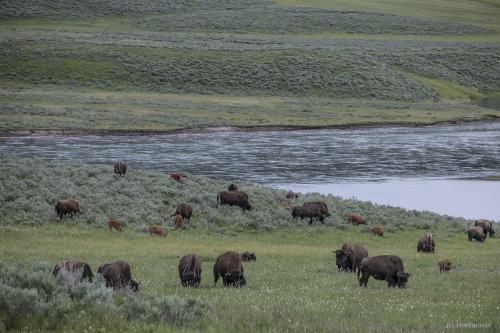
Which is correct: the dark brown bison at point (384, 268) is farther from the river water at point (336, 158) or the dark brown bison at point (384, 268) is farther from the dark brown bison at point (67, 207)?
the river water at point (336, 158)

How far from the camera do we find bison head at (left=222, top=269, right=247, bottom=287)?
13.3 meters

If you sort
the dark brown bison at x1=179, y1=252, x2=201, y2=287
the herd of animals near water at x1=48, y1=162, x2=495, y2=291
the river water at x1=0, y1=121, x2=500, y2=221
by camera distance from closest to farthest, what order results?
the herd of animals near water at x1=48, y1=162, x2=495, y2=291, the dark brown bison at x1=179, y1=252, x2=201, y2=287, the river water at x1=0, y1=121, x2=500, y2=221

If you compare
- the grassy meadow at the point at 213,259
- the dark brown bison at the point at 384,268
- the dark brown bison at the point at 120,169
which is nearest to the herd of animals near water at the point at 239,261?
the dark brown bison at the point at 384,268

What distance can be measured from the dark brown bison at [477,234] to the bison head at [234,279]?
1385cm

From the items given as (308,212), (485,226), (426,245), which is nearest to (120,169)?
(308,212)

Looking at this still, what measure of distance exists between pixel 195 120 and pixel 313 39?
208 feet

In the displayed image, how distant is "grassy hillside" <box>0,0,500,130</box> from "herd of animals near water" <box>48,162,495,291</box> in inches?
1380

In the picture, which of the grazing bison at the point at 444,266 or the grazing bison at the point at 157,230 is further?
the grazing bison at the point at 157,230

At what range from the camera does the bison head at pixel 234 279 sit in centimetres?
1333

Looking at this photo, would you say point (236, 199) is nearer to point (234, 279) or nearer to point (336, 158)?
point (234, 279)

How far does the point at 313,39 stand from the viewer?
120 m

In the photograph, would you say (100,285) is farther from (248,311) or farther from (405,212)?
(405,212)

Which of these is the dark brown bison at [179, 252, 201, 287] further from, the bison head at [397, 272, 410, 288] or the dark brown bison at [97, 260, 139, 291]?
the bison head at [397, 272, 410, 288]

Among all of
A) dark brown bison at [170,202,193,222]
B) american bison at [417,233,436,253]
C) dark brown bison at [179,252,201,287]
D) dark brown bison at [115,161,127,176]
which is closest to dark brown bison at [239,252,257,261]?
dark brown bison at [179,252,201,287]
